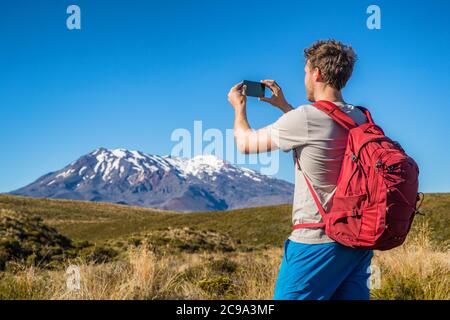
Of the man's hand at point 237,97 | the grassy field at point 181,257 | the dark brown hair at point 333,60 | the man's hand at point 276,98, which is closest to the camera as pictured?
the dark brown hair at point 333,60

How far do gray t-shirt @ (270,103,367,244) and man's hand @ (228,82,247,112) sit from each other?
14.9 inches

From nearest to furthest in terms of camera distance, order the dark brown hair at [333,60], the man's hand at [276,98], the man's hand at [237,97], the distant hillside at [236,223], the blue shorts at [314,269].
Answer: the blue shorts at [314,269]
the dark brown hair at [333,60]
the man's hand at [237,97]
the man's hand at [276,98]
the distant hillside at [236,223]

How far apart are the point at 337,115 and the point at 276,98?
779 millimetres

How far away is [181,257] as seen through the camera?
21.0m

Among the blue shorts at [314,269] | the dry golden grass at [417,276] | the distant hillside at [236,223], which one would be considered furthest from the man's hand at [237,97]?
the distant hillside at [236,223]

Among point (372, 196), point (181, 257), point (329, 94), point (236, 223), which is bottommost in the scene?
point (236, 223)

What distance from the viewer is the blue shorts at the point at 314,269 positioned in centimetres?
266

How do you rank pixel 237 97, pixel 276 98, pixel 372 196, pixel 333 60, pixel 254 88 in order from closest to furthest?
1. pixel 372 196
2. pixel 333 60
3. pixel 237 97
4. pixel 254 88
5. pixel 276 98

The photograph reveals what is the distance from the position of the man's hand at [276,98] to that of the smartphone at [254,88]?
0.09 metres

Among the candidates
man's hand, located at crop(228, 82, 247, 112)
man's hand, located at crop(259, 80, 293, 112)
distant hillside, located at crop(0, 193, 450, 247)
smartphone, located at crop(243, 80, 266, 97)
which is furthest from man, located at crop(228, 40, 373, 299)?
distant hillside, located at crop(0, 193, 450, 247)

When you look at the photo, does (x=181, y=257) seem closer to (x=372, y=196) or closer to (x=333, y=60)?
(x=333, y=60)

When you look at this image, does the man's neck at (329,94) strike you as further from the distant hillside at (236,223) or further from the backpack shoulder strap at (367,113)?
the distant hillside at (236,223)

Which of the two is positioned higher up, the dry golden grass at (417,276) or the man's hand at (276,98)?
the man's hand at (276,98)

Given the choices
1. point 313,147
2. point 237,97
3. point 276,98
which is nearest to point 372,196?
point 313,147
